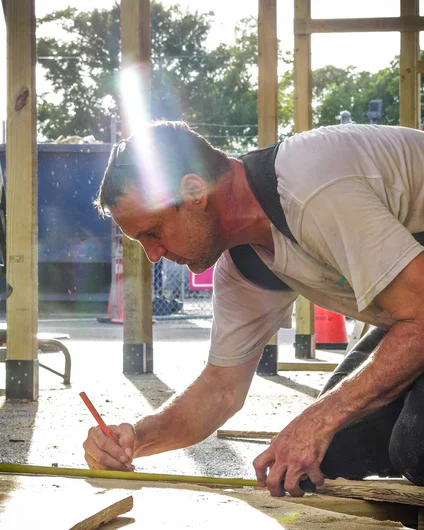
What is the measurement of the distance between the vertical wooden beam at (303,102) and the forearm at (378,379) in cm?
550

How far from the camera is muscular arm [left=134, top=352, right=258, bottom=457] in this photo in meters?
3.21

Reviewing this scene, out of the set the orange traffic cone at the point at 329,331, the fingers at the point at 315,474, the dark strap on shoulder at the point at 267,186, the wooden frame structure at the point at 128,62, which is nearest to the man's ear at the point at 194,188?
the dark strap on shoulder at the point at 267,186

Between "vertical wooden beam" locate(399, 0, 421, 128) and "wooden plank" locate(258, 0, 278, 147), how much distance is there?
1.64 m

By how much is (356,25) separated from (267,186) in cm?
538

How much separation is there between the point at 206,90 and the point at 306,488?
3977 cm

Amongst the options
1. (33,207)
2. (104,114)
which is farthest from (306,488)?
(104,114)

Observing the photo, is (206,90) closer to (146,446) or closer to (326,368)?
(326,368)

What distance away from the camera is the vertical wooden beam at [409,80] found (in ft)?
27.1

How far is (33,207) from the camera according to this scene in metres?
5.62

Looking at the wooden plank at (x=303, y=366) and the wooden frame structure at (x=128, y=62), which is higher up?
the wooden frame structure at (x=128, y=62)

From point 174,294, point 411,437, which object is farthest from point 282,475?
point 174,294

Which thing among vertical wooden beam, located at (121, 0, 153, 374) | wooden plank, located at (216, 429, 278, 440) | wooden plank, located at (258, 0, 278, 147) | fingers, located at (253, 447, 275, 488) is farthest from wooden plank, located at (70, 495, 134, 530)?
wooden plank, located at (258, 0, 278, 147)

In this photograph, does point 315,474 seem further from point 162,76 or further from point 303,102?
point 162,76

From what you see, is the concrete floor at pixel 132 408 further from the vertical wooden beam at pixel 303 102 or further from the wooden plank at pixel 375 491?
the wooden plank at pixel 375 491
